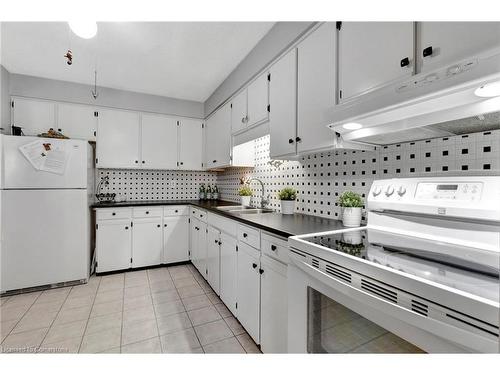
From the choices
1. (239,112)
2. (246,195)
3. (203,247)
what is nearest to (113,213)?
(203,247)

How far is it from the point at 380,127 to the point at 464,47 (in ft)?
1.30

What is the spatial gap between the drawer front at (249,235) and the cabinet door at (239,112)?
117 centimetres

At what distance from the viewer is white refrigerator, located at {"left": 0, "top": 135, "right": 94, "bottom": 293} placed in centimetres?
253

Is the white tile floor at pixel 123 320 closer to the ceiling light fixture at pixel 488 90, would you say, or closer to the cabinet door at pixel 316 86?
the cabinet door at pixel 316 86

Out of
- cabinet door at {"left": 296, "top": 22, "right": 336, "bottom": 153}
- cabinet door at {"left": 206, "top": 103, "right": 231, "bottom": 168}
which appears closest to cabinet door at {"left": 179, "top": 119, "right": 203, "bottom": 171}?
cabinet door at {"left": 206, "top": 103, "right": 231, "bottom": 168}

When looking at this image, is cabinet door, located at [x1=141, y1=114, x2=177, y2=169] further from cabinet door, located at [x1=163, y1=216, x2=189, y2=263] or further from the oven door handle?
the oven door handle

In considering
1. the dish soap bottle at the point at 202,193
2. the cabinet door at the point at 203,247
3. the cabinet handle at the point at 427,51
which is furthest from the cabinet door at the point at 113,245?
the cabinet handle at the point at 427,51

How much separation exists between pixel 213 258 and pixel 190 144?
205 cm

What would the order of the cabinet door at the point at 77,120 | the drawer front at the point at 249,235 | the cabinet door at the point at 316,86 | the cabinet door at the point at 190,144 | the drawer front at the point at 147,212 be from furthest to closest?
the cabinet door at the point at 190,144 → the drawer front at the point at 147,212 → the cabinet door at the point at 77,120 → the drawer front at the point at 249,235 → the cabinet door at the point at 316,86

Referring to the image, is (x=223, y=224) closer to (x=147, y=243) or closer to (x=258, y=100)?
(x=258, y=100)

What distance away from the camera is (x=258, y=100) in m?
2.28

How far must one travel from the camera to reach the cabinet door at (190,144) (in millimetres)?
3789

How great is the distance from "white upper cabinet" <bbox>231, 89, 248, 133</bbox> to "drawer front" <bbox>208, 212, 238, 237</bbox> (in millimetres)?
1001
